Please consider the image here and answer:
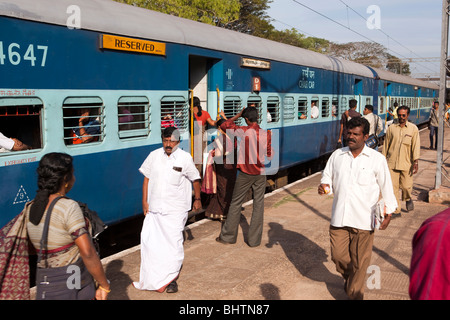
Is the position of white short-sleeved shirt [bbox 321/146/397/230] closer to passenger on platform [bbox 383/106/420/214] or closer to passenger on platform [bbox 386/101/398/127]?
passenger on platform [bbox 383/106/420/214]

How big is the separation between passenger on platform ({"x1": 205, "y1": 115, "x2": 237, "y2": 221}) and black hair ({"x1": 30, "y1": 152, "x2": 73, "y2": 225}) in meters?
4.37

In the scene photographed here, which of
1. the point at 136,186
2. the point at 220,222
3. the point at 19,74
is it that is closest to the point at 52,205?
the point at 19,74

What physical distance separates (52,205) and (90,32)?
339 cm

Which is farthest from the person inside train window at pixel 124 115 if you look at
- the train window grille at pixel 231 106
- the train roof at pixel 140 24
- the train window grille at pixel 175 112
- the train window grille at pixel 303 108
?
the train window grille at pixel 303 108

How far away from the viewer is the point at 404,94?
25.2m

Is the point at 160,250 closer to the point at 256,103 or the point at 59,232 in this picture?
the point at 59,232

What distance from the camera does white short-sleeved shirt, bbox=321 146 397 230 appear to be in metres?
4.40

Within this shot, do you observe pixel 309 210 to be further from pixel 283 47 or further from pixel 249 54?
pixel 283 47

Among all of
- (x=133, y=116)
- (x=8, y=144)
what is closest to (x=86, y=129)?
(x=133, y=116)

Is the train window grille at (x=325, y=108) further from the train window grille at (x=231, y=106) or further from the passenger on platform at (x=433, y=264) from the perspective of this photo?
the passenger on platform at (x=433, y=264)

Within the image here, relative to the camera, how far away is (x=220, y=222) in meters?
7.83

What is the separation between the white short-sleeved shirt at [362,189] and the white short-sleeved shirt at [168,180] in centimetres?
155

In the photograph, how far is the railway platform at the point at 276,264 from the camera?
4969mm

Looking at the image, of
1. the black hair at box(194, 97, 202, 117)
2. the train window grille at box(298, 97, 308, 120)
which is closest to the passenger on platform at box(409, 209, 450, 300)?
the black hair at box(194, 97, 202, 117)
